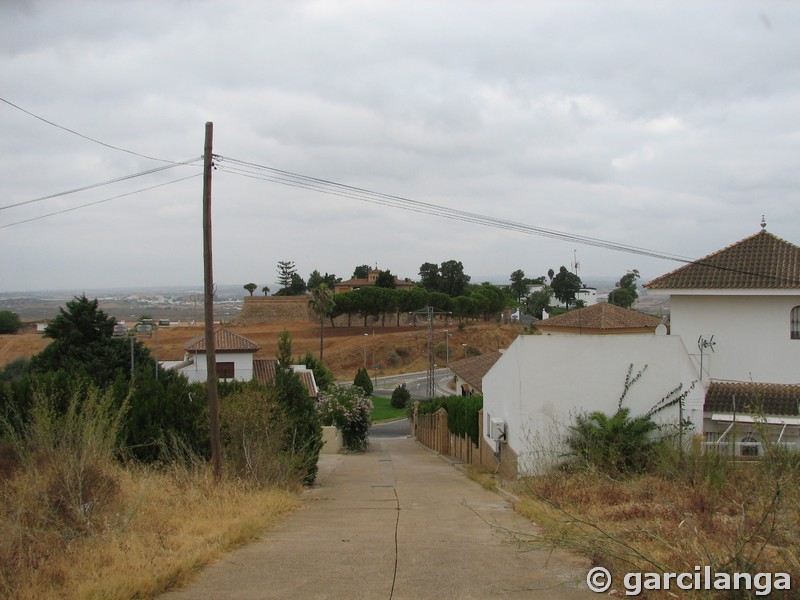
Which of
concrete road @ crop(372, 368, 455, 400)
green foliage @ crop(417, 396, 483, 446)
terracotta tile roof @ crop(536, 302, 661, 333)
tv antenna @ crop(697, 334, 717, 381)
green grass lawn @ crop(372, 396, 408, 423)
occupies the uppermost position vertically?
terracotta tile roof @ crop(536, 302, 661, 333)

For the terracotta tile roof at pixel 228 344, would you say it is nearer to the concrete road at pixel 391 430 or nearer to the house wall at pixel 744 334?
the concrete road at pixel 391 430

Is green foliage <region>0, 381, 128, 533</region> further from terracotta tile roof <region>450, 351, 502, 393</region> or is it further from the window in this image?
the window

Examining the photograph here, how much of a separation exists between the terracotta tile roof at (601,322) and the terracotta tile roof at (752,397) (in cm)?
975

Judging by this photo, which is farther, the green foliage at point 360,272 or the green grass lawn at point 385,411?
the green foliage at point 360,272

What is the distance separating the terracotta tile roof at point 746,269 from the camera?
2066cm

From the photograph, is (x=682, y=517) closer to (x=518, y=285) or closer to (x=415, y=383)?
(x=415, y=383)

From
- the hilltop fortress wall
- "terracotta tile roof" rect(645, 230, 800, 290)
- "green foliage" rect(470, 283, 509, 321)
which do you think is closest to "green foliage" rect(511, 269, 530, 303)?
"green foliage" rect(470, 283, 509, 321)

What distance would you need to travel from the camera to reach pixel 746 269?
21.4m

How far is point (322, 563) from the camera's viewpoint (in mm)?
7891

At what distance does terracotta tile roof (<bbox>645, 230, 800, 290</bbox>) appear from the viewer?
20.7 metres

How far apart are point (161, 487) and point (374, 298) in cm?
9114

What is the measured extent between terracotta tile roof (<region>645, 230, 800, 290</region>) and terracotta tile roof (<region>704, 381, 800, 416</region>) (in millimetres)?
2781

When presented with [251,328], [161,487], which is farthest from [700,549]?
[251,328]

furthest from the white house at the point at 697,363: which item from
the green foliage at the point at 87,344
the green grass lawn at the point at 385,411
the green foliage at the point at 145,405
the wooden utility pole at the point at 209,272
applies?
the green grass lawn at the point at 385,411
